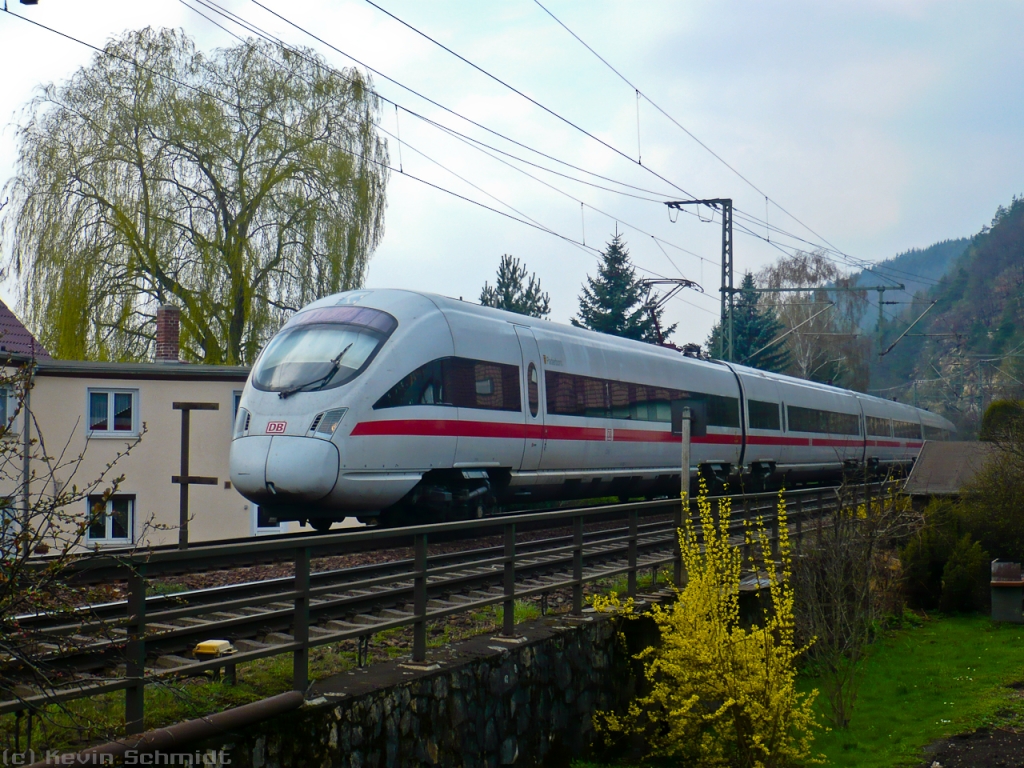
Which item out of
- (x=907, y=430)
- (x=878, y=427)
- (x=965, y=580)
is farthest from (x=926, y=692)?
(x=907, y=430)

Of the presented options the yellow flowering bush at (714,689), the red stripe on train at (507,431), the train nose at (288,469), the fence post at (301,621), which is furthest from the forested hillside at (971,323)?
the fence post at (301,621)

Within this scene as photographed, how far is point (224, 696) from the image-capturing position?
545 cm

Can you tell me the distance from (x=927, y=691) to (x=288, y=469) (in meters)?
8.16

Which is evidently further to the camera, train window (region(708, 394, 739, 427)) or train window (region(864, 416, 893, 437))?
train window (region(864, 416, 893, 437))

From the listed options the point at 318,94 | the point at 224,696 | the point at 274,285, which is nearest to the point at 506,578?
the point at 224,696

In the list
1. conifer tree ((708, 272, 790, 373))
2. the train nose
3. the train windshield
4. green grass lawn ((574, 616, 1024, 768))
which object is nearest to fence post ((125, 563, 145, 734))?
green grass lawn ((574, 616, 1024, 768))

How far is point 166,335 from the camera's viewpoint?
25938 millimetres

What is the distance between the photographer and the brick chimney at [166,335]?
25.9 meters

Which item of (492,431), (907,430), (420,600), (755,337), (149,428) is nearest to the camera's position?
(420,600)

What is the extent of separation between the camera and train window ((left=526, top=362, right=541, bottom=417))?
14.9 meters

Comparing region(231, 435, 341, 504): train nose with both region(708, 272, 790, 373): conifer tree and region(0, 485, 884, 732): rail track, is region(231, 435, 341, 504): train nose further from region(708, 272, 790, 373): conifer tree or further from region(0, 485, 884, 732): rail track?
region(708, 272, 790, 373): conifer tree

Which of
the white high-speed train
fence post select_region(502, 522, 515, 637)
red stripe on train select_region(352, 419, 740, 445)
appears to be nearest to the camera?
fence post select_region(502, 522, 515, 637)

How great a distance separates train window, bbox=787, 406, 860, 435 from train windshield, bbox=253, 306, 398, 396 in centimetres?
1642

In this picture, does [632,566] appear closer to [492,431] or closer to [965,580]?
[492,431]
